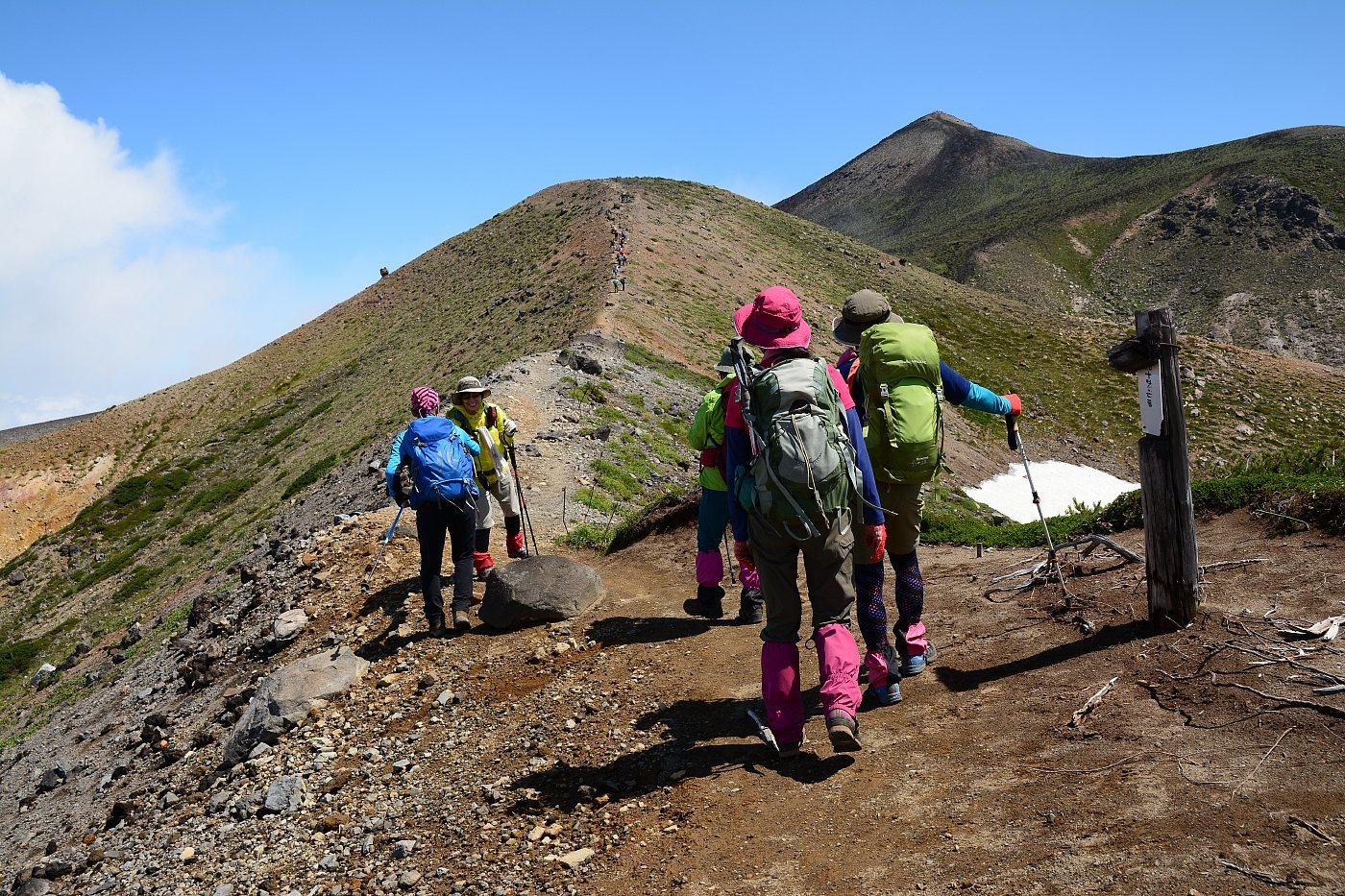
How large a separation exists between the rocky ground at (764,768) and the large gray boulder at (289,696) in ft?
0.78

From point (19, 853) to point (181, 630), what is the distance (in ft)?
22.2

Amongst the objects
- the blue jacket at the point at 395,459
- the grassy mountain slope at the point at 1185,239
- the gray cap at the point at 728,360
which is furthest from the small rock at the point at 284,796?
the grassy mountain slope at the point at 1185,239

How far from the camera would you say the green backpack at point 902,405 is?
592 centimetres

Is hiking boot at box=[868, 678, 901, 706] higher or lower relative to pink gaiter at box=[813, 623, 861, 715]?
lower

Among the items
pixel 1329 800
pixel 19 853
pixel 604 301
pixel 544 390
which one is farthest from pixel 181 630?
pixel 604 301

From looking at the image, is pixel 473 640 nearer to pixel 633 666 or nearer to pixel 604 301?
pixel 633 666

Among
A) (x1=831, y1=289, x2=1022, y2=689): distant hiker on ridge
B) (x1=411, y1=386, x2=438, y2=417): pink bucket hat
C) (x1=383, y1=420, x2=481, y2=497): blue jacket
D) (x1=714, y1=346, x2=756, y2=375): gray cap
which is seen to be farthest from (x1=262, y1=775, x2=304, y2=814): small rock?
(x1=714, y1=346, x2=756, y2=375): gray cap

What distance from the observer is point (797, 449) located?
5.04m

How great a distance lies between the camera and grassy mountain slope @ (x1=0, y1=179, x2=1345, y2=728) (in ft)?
108

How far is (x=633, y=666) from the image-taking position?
25.2 ft

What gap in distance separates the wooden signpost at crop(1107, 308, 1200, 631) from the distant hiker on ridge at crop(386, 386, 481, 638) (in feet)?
20.7

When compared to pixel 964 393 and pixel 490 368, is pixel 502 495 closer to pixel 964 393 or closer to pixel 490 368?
pixel 964 393

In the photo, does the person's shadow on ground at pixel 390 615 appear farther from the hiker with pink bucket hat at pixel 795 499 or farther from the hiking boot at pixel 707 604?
the hiker with pink bucket hat at pixel 795 499

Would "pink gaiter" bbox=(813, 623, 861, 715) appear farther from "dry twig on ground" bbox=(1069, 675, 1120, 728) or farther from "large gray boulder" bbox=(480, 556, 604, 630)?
"large gray boulder" bbox=(480, 556, 604, 630)
